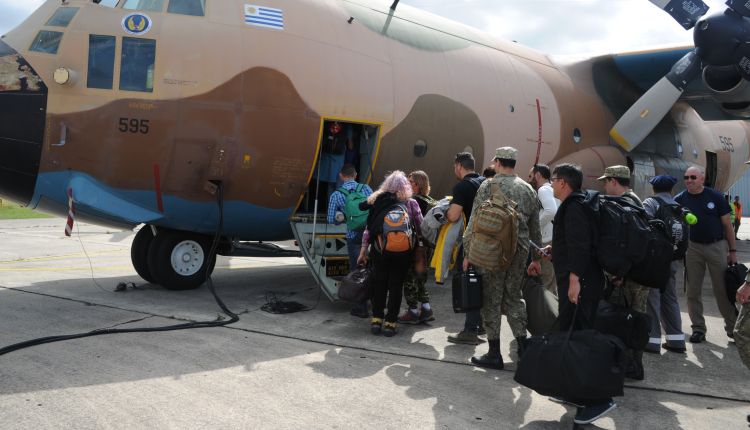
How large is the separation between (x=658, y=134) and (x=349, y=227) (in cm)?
944

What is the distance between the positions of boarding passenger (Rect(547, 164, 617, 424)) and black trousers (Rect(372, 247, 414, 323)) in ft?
6.49

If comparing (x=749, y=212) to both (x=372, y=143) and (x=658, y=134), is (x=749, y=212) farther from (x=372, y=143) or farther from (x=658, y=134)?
(x=372, y=143)

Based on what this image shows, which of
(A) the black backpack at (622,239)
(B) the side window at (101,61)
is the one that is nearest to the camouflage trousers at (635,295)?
(A) the black backpack at (622,239)

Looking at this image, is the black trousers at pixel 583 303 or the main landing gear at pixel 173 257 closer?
the black trousers at pixel 583 303

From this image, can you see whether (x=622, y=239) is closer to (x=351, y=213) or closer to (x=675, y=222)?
(x=675, y=222)

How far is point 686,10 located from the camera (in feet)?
32.1

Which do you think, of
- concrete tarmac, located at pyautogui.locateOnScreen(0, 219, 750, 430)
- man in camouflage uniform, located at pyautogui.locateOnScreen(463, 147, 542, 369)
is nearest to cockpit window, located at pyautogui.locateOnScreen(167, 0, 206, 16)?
concrete tarmac, located at pyautogui.locateOnScreen(0, 219, 750, 430)

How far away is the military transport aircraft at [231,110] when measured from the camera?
21.6ft

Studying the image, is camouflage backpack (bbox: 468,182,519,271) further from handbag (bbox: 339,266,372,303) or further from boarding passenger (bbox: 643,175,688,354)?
boarding passenger (bbox: 643,175,688,354)

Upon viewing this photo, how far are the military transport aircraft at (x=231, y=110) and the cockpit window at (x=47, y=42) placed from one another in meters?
0.02

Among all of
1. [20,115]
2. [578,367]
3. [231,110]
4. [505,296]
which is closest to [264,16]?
[231,110]

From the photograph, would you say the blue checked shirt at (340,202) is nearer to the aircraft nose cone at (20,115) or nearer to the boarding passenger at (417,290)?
the boarding passenger at (417,290)

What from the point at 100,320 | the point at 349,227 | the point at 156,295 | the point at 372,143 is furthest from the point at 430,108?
the point at 100,320

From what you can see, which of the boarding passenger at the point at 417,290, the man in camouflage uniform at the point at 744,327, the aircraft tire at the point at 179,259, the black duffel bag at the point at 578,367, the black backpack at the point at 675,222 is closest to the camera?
the black duffel bag at the point at 578,367
